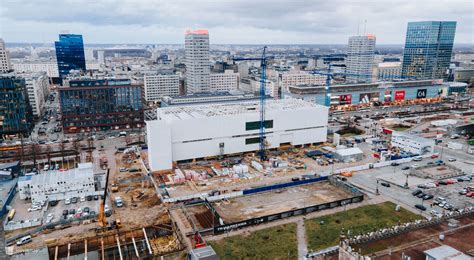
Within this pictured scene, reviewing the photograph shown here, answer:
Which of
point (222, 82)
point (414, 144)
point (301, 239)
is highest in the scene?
point (222, 82)

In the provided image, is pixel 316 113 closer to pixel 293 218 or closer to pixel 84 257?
pixel 293 218

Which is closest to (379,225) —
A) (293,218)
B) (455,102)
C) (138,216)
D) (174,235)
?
(293,218)

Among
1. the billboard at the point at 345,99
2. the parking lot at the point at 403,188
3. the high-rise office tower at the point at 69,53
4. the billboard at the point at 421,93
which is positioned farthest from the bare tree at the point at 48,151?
the billboard at the point at 421,93

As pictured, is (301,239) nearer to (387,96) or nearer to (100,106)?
(100,106)

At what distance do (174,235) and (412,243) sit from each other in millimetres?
23965

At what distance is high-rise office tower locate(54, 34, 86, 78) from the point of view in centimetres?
15075

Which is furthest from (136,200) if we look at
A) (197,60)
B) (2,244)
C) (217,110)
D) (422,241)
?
(197,60)

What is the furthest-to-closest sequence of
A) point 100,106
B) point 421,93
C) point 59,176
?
point 421,93, point 100,106, point 59,176

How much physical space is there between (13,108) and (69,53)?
90406mm

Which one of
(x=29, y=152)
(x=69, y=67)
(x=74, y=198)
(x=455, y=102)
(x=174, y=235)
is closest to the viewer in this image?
(x=174, y=235)

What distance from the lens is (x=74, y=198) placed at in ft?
145

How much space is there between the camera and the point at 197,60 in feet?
362

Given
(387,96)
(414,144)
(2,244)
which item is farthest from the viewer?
(387,96)

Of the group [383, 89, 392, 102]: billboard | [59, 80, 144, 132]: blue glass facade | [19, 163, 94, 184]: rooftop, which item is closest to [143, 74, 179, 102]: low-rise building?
[59, 80, 144, 132]: blue glass facade
